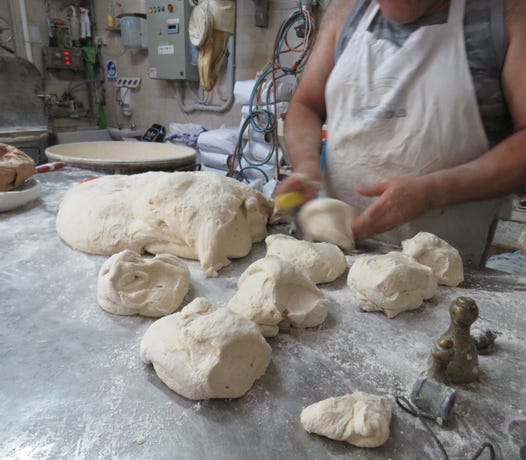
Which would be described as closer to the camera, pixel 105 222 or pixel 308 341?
pixel 308 341

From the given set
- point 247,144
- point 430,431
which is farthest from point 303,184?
point 247,144

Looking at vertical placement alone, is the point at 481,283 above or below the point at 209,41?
below

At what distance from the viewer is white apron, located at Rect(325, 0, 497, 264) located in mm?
1442

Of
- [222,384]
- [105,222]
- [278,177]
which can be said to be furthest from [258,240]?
[278,177]

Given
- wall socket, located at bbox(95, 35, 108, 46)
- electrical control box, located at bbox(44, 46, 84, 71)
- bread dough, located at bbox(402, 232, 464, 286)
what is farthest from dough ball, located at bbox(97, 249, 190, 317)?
wall socket, located at bbox(95, 35, 108, 46)

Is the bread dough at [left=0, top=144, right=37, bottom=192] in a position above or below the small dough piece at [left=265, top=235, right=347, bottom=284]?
above

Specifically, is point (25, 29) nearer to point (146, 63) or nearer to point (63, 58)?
point (63, 58)

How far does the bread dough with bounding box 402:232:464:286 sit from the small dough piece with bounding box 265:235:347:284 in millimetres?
250

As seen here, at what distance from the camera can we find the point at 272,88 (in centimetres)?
350

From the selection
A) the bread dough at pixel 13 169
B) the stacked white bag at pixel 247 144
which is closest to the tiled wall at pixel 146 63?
the stacked white bag at pixel 247 144

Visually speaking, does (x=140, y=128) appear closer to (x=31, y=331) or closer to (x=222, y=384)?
(x=31, y=331)

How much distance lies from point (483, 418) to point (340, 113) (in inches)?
50.9

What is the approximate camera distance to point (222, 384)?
2.81 feet

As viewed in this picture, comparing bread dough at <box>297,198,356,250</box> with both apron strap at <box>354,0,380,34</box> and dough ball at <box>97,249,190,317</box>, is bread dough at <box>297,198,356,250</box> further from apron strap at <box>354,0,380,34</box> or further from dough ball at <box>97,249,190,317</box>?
apron strap at <box>354,0,380,34</box>
